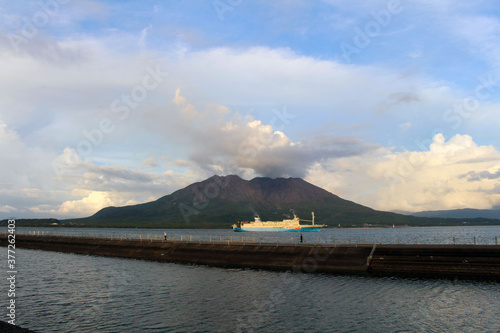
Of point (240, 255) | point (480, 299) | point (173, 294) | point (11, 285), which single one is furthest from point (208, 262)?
point (480, 299)

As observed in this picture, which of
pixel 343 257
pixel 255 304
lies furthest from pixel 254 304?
pixel 343 257

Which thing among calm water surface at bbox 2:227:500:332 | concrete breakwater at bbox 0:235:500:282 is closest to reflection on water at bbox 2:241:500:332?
calm water surface at bbox 2:227:500:332

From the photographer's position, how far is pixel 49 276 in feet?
175

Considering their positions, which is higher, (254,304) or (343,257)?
(343,257)

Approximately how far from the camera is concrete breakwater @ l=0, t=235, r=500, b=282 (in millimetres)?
44969

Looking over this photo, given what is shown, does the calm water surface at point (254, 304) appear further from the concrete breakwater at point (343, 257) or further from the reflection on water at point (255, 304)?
the concrete breakwater at point (343, 257)

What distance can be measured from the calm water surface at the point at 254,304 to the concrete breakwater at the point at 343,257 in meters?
3.45

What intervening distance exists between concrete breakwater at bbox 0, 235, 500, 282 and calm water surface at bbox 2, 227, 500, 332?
11.3 feet

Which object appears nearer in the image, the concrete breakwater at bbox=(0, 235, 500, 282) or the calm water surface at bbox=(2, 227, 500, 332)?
the calm water surface at bbox=(2, 227, 500, 332)

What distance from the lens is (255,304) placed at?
34.5 metres

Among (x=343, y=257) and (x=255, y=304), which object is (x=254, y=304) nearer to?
(x=255, y=304)

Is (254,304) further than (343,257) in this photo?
No

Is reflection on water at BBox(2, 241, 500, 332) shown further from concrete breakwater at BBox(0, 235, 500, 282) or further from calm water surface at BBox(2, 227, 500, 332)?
concrete breakwater at BBox(0, 235, 500, 282)

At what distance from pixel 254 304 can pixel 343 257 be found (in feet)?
77.6
